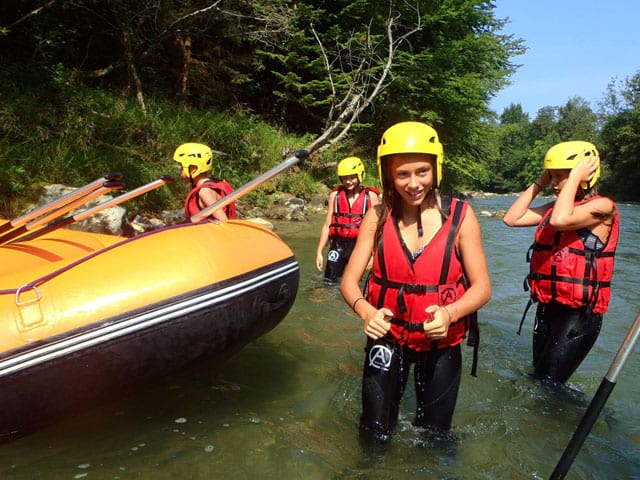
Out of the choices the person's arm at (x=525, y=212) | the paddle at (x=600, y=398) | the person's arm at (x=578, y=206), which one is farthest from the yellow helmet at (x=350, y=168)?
the paddle at (x=600, y=398)

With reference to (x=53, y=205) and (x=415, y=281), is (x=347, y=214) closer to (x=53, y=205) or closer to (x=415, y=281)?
(x=53, y=205)

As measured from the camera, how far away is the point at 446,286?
84.4 inches

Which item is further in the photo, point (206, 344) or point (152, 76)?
point (152, 76)

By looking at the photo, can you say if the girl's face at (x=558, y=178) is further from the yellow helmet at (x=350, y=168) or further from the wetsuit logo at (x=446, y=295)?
the yellow helmet at (x=350, y=168)

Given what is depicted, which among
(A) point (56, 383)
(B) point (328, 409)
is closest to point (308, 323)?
(B) point (328, 409)

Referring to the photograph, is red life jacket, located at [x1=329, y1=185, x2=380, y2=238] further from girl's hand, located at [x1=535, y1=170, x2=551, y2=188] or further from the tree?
the tree

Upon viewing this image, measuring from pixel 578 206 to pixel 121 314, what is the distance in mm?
2623

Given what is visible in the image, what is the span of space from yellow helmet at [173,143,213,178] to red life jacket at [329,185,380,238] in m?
2.10

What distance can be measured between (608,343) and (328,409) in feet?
10.8

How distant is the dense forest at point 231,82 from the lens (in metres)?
9.37

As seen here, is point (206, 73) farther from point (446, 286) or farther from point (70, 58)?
point (446, 286)

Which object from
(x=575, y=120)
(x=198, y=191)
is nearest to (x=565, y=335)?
(x=198, y=191)

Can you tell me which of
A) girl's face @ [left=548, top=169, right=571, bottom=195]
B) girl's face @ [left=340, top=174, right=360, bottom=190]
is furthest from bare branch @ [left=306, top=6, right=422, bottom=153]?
girl's face @ [left=548, top=169, right=571, bottom=195]

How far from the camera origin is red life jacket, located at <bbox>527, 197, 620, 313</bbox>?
2.93 m
